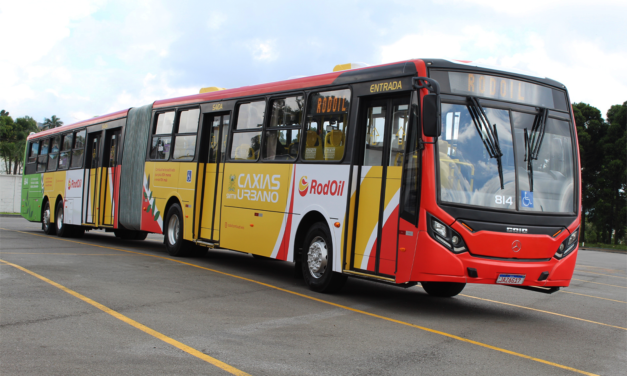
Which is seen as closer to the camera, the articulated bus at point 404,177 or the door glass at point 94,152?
the articulated bus at point 404,177

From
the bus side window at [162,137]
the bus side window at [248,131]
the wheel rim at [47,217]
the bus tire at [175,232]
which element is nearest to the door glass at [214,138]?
the bus side window at [248,131]

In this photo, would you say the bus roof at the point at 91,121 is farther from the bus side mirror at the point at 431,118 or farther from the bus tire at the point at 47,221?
the bus side mirror at the point at 431,118

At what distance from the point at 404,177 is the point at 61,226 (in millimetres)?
14812

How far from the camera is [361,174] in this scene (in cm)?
874

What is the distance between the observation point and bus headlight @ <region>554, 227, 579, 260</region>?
7.98 meters

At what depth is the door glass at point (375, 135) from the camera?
854cm

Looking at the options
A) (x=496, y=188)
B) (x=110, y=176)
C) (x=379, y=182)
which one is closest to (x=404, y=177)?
(x=379, y=182)

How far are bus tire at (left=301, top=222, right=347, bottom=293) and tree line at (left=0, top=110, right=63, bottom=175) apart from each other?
79.6 meters

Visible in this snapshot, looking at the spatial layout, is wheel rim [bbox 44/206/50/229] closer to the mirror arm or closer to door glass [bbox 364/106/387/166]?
door glass [bbox 364/106/387/166]

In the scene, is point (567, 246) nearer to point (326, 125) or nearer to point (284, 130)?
point (326, 125)

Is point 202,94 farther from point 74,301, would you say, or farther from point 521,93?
point 521,93

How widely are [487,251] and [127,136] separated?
37.8 feet

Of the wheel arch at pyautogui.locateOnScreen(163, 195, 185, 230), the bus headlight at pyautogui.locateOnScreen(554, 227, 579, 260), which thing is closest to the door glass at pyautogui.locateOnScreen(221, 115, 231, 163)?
the wheel arch at pyautogui.locateOnScreen(163, 195, 185, 230)

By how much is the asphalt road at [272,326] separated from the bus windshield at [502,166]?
1.66 m
